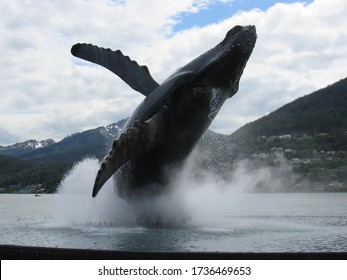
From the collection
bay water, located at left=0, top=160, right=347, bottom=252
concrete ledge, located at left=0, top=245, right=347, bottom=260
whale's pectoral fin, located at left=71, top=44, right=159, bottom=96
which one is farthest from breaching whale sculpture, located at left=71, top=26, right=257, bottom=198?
concrete ledge, located at left=0, top=245, right=347, bottom=260

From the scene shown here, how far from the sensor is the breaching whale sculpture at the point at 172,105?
14.3 metres

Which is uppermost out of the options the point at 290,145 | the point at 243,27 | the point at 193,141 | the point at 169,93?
the point at 290,145

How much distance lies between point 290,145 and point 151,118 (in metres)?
187

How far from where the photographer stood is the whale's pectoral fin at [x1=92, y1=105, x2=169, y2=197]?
12.1m

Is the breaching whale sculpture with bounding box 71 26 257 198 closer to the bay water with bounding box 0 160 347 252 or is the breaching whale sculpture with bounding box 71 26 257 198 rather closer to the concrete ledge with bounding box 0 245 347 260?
the bay water with bounding box 0 160 347 252

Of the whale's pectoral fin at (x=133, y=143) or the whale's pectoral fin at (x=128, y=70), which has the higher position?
the whale's pectoral fin at (x=128, y=70)

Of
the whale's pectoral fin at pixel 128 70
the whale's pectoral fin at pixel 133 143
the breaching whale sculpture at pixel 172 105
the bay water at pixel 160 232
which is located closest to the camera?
the whale's pectoral fin at pixel 133 143

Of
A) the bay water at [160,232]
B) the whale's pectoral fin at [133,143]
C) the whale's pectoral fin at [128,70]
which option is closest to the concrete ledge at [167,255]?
→ the whale's pectoral fin at [133,143]

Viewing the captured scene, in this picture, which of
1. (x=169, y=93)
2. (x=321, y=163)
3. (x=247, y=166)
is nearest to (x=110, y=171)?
(x=169, y=93)

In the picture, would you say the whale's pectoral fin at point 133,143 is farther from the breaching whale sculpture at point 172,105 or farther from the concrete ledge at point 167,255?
the concrete ledge at point 167,255

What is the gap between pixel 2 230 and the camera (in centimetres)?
1947

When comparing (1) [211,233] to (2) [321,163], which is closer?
(1) [211,233]

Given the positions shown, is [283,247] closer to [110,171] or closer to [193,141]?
[193,141]

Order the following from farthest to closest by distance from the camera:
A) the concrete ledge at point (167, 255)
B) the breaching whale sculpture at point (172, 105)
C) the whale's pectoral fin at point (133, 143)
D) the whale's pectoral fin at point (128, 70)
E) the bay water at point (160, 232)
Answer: the whale's pectoral fin at point (128, 70)
the breaching whale sculpture at point (172, 105)
the bay water at point (160, 232)
the whale's pectoral fin at point (133, 143)
the concrete ledge at point (167, 255)
